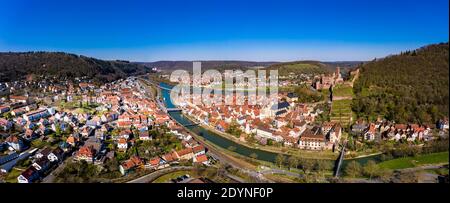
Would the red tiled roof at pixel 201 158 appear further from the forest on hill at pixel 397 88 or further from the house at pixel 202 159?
the forest on hill at pixel 397 88

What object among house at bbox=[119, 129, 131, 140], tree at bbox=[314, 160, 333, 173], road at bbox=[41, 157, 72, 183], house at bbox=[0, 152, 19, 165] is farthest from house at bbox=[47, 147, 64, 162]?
tree at bbox=[314, 160, 333, 173]

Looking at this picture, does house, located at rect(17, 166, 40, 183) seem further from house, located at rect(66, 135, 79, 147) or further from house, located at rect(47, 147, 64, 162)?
house, located at rect(66, 135, 79, 147)

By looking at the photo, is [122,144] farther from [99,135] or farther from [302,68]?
[302,68]

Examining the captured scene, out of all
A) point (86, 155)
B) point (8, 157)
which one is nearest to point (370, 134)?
point (86, 155)
